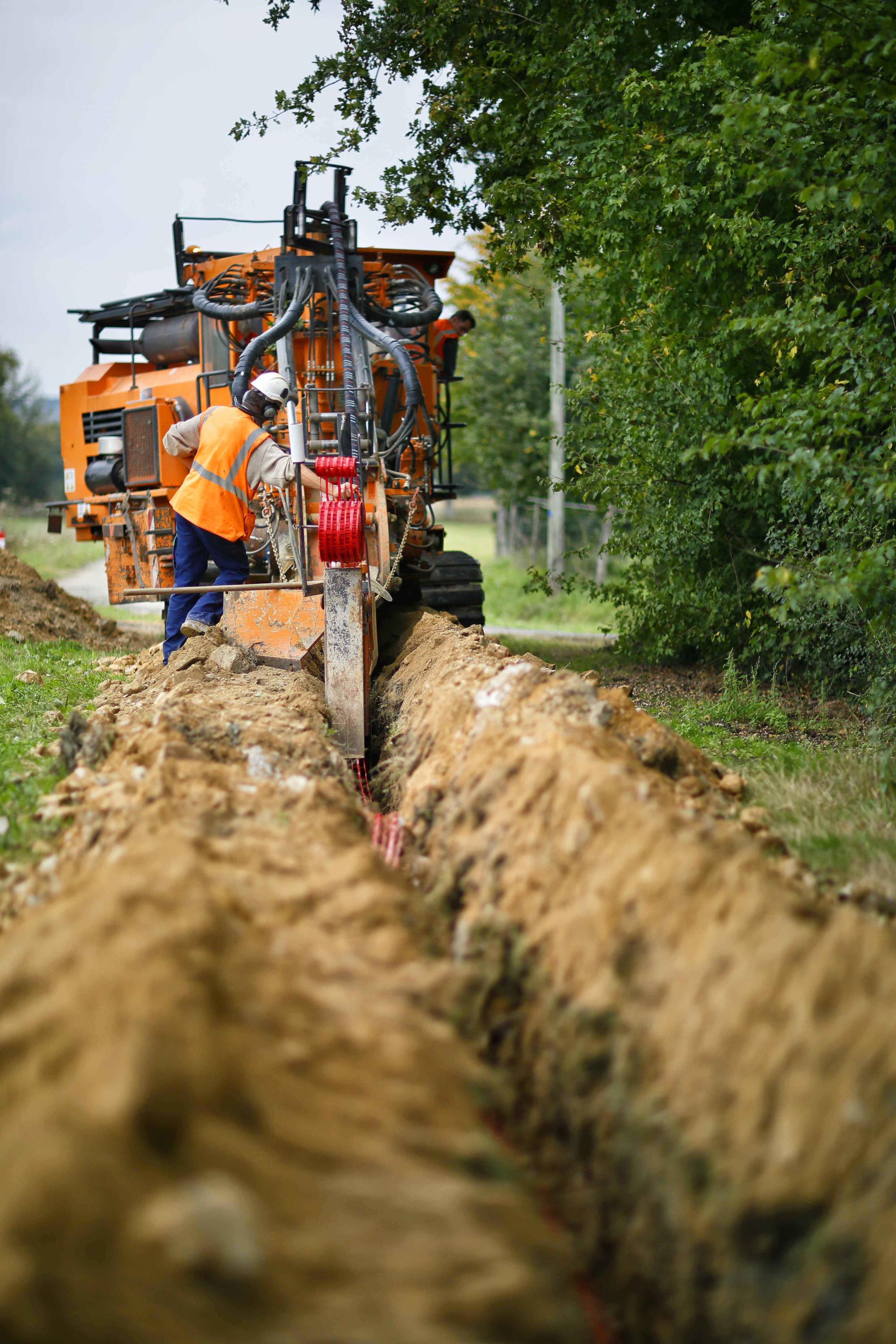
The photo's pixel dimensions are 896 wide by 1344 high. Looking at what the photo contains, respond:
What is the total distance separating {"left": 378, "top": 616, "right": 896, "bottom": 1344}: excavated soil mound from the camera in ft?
6.95

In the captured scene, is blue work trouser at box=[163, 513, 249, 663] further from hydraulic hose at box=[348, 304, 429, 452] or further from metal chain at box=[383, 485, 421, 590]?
hydraulic hose at box=[348, 304, 429, 452]

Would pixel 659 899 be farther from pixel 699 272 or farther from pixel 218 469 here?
pixel 699 272

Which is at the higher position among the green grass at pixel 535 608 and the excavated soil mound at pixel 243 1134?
the excavated soil mound at pixel 243 1134

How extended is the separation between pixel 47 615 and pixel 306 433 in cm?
472

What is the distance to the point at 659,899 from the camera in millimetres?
2834

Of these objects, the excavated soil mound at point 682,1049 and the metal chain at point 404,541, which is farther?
the metal chain at point 404,541

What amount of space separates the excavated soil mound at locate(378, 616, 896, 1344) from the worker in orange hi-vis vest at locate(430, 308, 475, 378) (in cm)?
737

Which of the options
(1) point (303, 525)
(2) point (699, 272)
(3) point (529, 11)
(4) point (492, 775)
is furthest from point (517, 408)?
(4) point (492, 775)

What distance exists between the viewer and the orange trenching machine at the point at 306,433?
21.1ft

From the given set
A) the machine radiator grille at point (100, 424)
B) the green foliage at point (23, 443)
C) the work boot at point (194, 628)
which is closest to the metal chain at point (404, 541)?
the work boot at point (194, 628)

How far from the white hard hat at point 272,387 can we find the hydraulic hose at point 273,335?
739mm

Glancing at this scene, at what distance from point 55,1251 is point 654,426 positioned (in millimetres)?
7984

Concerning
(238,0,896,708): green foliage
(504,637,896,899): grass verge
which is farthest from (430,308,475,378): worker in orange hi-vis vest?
(504,637,896,899): grass verge

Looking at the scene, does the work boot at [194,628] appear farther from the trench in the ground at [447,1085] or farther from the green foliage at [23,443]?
the green foliage at [23,443]
